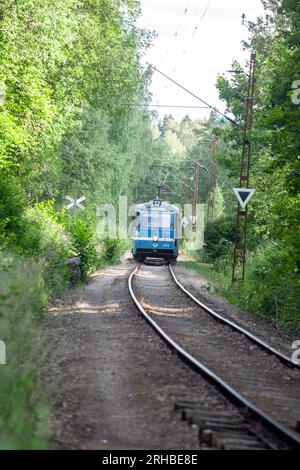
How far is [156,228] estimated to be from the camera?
139ft

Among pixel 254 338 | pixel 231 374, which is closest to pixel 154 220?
pixel 254 338

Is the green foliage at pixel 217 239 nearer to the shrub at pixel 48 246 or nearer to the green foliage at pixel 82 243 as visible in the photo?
the green foliage at pixel 82 243

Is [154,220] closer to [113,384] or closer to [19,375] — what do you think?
[113,384]

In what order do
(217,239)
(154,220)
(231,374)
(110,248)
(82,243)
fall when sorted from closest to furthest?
(231,374) < (82,243) < (154,220) < (217,239) < (110,248)

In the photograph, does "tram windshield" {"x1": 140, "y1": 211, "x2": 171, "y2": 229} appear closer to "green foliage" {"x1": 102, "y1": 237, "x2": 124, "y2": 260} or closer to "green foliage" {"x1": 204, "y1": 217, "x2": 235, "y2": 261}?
"green foliage" {"x1": 204, "y1": 217, "x2": 235, "y2": 261}

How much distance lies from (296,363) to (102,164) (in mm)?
34187

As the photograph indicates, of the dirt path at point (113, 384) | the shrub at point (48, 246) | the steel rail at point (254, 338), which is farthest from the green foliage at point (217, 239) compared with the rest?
the dirt path at point (113, 384)

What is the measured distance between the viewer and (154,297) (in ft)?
79.9

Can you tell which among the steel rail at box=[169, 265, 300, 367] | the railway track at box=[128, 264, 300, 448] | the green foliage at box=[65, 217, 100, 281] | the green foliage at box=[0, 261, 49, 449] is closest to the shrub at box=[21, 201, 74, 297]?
the railway track at box=[128, 264, 300, 448]

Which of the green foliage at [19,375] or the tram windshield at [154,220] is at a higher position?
the green foliage at [19,375]

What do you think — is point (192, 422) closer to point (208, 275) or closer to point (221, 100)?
point (208, 275)

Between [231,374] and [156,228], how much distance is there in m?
30.4

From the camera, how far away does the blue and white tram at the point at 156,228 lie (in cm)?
4228

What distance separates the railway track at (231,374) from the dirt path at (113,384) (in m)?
0.22
